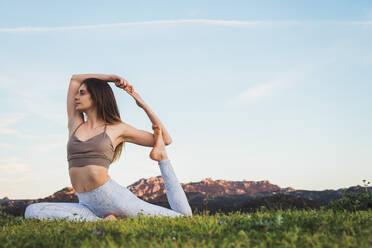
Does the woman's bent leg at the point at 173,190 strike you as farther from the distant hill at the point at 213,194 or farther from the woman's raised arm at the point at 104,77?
the distant hill at the point at 213,194

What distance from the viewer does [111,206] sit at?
21.4ft

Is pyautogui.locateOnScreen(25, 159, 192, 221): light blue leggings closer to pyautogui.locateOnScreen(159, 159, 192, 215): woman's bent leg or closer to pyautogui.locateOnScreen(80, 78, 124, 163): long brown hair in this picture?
pyautogui.locateOnScreen(159, 159, 192, 215): woman's bent leg

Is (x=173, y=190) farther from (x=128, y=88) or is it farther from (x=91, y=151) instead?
(x=128, y=88)

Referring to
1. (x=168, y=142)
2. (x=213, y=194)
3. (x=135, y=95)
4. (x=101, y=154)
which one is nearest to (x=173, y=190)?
(x=168, y=142)

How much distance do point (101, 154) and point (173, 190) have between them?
149 cm

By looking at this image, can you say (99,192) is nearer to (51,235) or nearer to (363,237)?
(51,235)

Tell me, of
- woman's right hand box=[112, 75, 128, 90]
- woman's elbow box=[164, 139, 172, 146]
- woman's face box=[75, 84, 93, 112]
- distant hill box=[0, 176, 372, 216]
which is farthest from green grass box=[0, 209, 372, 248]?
distant hill box=[0, 176, 372, 216]

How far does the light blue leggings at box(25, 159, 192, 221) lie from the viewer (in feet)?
21.1

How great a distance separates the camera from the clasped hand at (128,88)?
7.06 metres

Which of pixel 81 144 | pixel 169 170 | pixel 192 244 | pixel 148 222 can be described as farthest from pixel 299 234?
pixel 81 144

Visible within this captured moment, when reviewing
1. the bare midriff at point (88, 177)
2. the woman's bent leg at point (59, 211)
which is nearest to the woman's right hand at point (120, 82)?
the bare midriff at point (88, 177)

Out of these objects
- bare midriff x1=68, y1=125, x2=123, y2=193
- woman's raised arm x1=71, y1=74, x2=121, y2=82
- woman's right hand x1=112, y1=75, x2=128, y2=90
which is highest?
woman's raised arm x1=71, y1=74, x2=121, y2=82

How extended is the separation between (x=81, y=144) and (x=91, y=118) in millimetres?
656

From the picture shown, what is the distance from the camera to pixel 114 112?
7.06 meters
